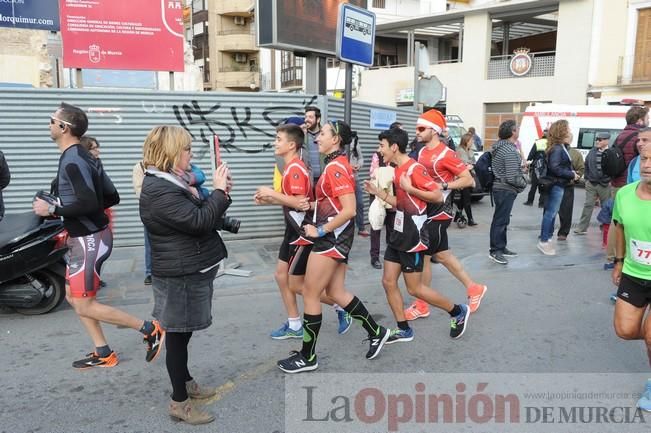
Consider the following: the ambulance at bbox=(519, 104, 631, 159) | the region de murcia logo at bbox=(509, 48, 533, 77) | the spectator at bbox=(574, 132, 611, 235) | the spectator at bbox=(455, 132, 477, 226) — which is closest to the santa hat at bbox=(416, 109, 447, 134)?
the spectator at bbox=(574, 132, 611, 235)

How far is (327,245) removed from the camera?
12.5 ft

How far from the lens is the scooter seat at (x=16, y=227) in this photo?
4.97 meters

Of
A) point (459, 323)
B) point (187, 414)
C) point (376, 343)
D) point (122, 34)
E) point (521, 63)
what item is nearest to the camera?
point (187, 414)

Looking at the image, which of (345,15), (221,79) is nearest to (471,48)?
(221,79)

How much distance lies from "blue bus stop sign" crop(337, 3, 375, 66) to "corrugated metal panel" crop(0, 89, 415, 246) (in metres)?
2.45

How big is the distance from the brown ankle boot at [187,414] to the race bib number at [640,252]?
274 cm

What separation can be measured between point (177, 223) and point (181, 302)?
0.51 meters

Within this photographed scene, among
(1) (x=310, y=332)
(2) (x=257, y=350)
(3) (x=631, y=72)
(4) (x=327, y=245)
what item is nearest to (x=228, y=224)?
(4) (x=327, y=245)

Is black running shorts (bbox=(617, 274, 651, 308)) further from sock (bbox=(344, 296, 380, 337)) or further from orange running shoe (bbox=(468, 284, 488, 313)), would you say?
orange running shoe (bbox=(468, 284, 488, 313))

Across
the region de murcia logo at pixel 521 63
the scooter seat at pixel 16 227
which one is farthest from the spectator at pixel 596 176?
the region de murcia logo at pixel 521 63

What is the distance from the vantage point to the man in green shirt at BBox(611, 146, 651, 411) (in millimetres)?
3203

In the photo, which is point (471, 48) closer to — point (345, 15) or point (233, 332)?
point (345, 15)

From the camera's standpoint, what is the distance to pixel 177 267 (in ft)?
9.95

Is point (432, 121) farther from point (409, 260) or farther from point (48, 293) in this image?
point (48, 293)
